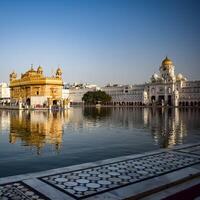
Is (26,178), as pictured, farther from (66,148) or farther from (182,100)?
(182,100)

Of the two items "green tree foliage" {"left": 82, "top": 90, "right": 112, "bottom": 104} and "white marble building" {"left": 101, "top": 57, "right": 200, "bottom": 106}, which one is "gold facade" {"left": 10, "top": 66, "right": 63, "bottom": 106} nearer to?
"green tree foliage" {"left": 82, "top": 90, "right": 112, "bottom": 104}

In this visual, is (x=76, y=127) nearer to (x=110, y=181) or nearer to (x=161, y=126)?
(x=161, y=126)

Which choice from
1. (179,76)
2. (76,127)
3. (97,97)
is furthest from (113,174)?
(179,76)

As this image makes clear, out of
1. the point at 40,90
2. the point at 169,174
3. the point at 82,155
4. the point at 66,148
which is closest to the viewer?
the point at 169,174

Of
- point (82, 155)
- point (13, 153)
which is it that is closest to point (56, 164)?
point (82, 155)

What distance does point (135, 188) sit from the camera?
677 cm

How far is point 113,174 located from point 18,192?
272 cm

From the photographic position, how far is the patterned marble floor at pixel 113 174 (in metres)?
6.77

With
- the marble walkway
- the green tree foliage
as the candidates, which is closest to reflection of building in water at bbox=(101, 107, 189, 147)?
the marble walkway

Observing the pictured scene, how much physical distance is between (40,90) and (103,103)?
175 feet

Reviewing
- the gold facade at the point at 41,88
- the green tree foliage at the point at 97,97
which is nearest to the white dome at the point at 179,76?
the green tree foliage at the point at 97,97

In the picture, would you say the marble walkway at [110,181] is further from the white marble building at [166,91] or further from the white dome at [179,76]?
the white dome at [179,76]

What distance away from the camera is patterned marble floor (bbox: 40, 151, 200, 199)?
22.2 feet

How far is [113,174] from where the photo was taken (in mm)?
8031
